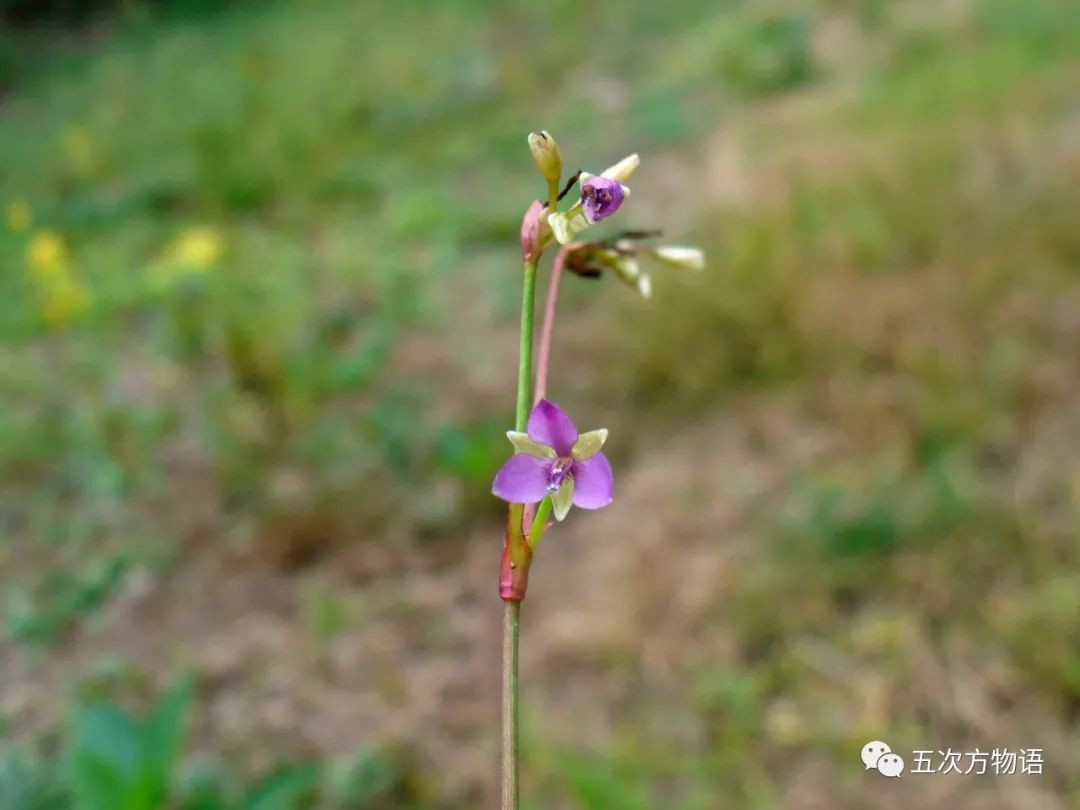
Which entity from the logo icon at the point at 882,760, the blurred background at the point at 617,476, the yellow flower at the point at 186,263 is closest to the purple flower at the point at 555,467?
the blurred background at the point at 617,476

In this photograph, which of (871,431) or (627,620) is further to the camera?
(871,431)

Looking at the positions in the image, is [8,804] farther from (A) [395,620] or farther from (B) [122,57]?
(B) [122,57]

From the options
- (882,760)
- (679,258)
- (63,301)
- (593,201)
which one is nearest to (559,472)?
(593,201)

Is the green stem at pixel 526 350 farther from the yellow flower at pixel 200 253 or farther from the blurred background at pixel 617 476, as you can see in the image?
the yellow flower at pixel 200 253

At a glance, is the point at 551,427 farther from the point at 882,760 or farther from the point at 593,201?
the point at 882,760

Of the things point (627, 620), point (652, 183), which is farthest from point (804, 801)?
point (652, 183)

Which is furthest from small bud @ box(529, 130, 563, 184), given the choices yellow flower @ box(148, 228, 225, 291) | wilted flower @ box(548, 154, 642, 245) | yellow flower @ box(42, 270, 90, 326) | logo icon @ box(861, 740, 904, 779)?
yellow flower @ box(42, 270, 90, 326)
